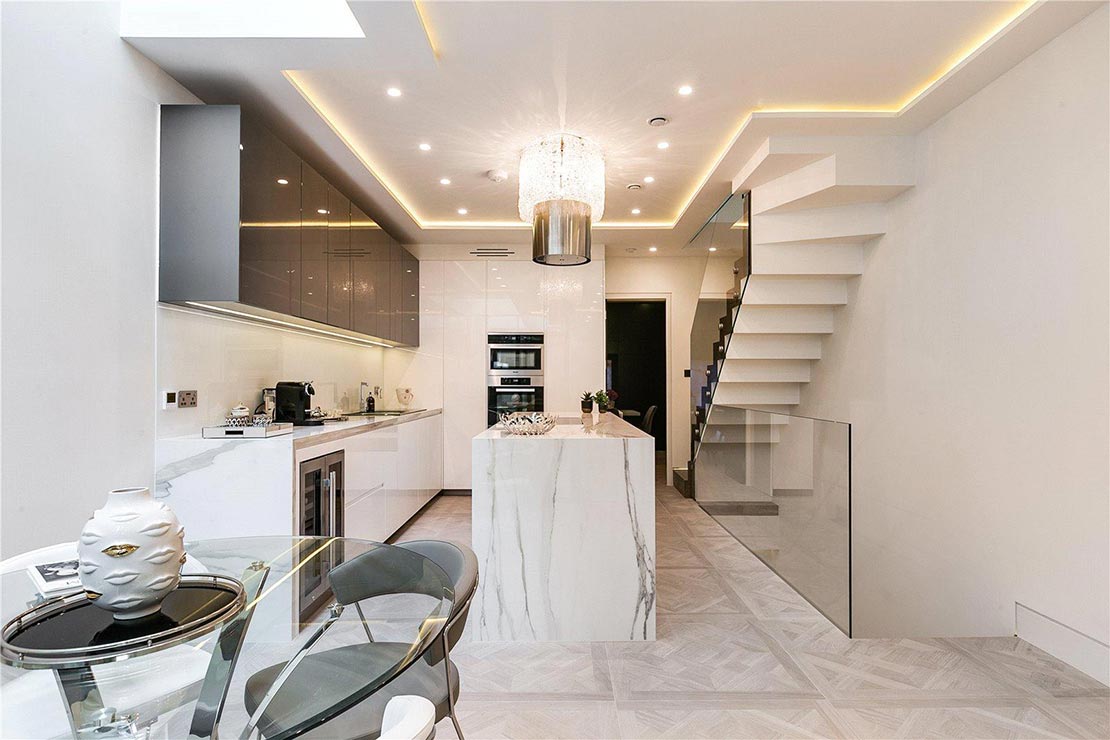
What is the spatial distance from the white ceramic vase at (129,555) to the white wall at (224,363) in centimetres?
190

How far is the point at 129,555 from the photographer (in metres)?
1.08

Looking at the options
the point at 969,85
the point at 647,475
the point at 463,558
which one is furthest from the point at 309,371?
the point at 969,85

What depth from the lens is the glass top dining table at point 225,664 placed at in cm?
101

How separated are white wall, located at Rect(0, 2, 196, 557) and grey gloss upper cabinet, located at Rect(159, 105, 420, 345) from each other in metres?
0.10

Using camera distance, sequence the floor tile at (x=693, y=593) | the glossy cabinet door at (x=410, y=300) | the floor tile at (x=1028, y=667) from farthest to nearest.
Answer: the glossy cabinet door at (x=410, y=300) < the floor tile at (x=693, y=593) < the floor tile at (x=1028, y=667)

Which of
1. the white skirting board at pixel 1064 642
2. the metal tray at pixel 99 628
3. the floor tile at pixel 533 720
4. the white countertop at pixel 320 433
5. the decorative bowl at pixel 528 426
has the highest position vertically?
the decorative bowl at pixel 528 426

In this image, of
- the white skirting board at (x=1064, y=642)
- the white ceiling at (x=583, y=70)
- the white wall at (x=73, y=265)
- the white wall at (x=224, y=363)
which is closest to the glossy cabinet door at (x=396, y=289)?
the white wall at (x=224, y=363)

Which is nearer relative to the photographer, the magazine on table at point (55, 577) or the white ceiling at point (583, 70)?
the magazine on table at point (55, 577)

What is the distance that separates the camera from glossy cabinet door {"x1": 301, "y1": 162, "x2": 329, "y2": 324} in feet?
11.4

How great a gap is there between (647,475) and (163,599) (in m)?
2.08

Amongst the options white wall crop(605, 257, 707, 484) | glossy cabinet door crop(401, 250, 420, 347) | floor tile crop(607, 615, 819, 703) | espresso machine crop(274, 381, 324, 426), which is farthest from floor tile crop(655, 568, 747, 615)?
glossy cabinet door crop(401, 250, 420, 347)

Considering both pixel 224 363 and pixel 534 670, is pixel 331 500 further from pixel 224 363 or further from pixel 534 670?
pixel 534 670

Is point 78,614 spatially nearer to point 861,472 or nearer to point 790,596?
point 790,596

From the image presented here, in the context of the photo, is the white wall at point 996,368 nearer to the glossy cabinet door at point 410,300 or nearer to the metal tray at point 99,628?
the metal tray at point 99,628
